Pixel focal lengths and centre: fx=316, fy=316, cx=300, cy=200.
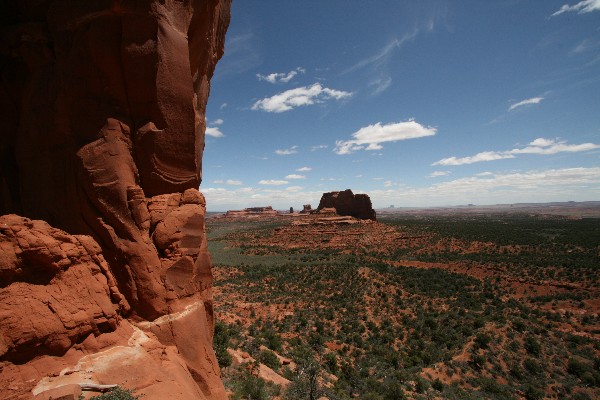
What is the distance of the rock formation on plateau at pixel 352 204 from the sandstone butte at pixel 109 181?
9649 centimetres

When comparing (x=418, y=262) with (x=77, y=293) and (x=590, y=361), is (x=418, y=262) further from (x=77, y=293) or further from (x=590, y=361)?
(x=77, y=293)

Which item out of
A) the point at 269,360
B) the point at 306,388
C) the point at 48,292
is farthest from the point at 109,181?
the point at 269,360

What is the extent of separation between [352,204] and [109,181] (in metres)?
100

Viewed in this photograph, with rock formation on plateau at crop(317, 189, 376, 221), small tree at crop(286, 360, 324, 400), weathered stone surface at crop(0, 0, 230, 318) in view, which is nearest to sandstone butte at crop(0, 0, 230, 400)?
weathered stone surface at crop(0, 0, 230, 318)

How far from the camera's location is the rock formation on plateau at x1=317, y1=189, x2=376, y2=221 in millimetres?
102625

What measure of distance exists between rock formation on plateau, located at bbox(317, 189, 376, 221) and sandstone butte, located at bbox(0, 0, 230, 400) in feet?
317

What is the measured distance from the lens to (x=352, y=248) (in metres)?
64.9

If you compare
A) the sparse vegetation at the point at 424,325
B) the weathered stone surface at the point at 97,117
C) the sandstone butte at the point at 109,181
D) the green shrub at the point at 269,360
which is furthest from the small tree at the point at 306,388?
the weathered stone surface at the point at 97,117

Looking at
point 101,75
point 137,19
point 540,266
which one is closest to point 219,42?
point 137,19

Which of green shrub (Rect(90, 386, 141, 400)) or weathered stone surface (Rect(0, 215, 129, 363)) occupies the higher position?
weathered stone surface (Rect(0, 215, 129, 363))

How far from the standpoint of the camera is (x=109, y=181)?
7.71 meters

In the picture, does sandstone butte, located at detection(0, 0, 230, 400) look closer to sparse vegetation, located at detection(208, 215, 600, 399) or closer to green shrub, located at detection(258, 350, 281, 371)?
sparse vegetation, located at detection(208, 215, 600, 399)

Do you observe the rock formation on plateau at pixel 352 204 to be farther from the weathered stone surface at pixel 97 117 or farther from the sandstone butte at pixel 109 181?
the weathered stone surface at pixel 97 117

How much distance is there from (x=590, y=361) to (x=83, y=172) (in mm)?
31356
